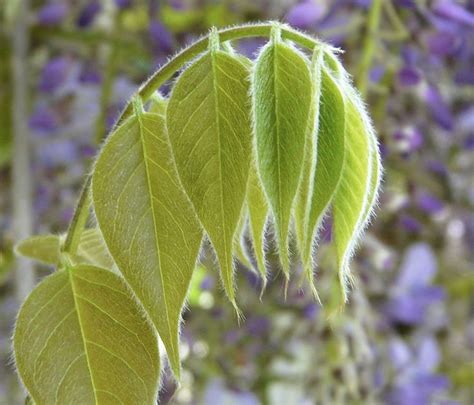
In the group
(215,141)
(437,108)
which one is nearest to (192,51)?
(215,141)

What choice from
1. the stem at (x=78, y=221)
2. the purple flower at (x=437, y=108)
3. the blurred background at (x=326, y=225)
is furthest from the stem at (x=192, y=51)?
the purple flower at (x=437, y=108)

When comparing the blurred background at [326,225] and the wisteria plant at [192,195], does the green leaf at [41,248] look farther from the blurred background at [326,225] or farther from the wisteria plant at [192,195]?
the blurred background at [326,225]

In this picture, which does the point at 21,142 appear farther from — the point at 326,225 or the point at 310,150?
the point at 310,150

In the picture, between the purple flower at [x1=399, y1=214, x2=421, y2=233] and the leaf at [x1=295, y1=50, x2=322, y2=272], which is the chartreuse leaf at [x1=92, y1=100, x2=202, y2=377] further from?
the purple flower at [x1=399, y1=214, x2=421, y2=233]

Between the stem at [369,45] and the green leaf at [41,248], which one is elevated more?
the stem at [369,45]

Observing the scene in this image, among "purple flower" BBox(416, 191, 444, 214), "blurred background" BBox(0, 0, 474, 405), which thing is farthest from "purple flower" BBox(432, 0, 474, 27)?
"purple flower" BBox(416, 191, 444, 214)
